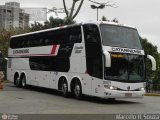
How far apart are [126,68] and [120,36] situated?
164 cm

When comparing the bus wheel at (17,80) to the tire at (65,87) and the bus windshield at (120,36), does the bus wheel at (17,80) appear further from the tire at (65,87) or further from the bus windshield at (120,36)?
the bus windshield at (120,36)

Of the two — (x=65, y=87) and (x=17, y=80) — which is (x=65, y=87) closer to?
(x=65, y=87)

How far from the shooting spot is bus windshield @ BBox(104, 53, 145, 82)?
21.2 m

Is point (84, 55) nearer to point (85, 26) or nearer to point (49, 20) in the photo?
point (85, 26)

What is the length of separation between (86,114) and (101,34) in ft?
19.9

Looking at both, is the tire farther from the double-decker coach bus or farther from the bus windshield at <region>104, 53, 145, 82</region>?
the bus windshield at <region>104, 53, 145, 82</region>

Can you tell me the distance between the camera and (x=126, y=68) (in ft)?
70.6

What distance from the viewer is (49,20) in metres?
57.3

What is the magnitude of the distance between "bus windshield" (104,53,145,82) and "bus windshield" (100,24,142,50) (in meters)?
0.58

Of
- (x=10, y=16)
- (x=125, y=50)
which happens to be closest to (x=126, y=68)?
(x=125, y=50)

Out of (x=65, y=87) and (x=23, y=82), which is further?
(x=23, y=82)

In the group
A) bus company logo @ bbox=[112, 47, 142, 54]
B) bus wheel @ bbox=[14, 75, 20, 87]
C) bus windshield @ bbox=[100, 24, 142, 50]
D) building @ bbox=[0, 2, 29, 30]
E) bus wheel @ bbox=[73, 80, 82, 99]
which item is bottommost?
bus wheel @ bbox=[73, 80, 82, 99]

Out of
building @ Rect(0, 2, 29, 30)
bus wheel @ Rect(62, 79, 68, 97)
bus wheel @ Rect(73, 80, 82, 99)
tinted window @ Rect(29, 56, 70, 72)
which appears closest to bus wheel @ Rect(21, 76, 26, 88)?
tinted window @ Rect(29, 56, 70, 72)

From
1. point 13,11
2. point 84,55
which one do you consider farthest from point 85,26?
point 13,11
